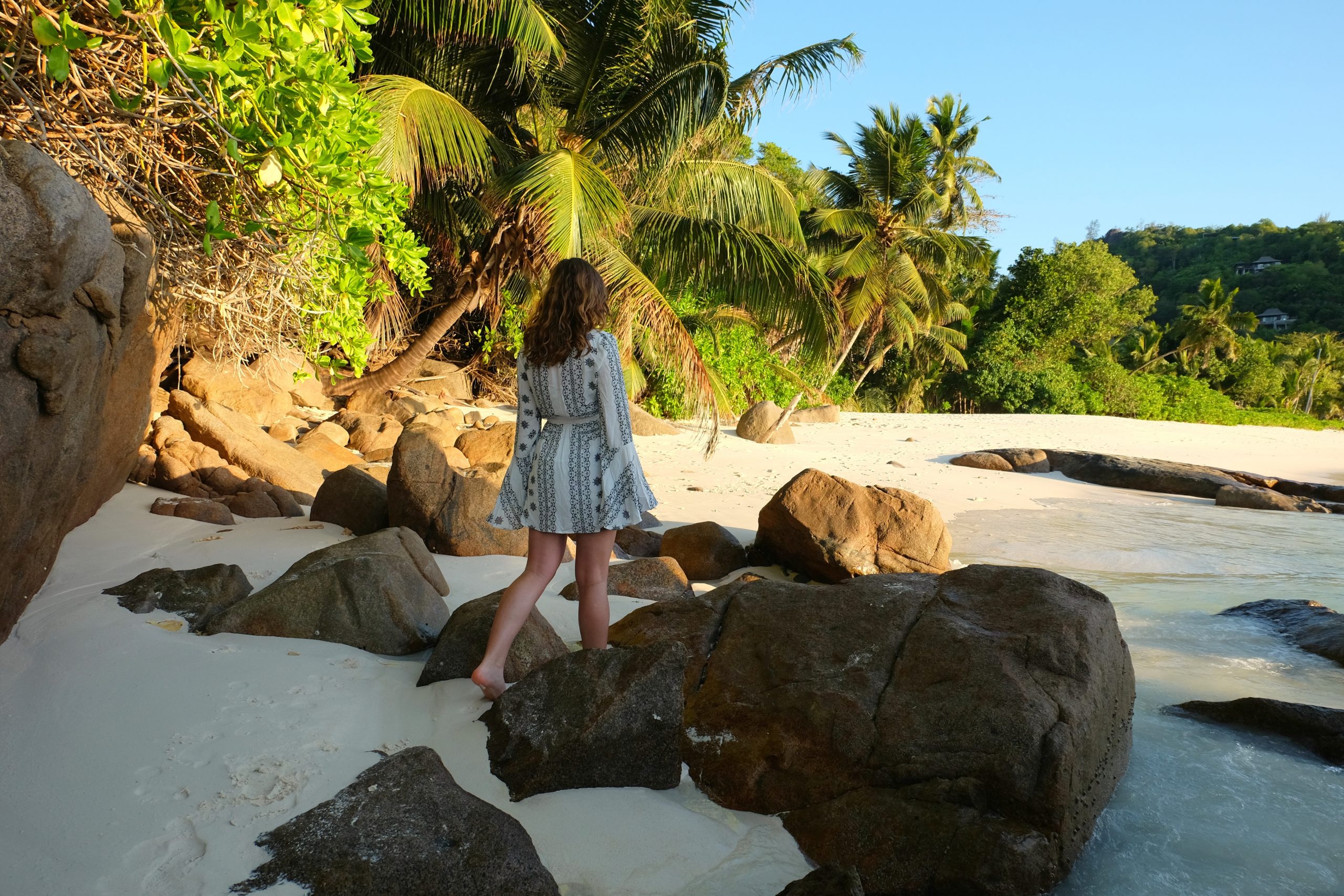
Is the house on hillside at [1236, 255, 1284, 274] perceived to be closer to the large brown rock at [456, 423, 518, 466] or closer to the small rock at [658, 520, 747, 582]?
the large brown rock at [456, 423, 518, 466]

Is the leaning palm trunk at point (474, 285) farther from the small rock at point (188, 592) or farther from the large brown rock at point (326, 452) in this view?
the small rock at point (188, 592)

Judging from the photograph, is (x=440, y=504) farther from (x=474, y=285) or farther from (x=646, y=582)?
(x=474, y=285)

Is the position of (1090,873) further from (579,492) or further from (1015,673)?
(579,492)

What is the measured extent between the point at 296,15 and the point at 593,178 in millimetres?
7468

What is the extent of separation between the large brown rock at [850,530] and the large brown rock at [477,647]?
10.9 ft

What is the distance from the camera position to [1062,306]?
27.7m

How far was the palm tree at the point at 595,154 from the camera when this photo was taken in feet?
33.2

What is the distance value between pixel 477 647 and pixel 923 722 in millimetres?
1699

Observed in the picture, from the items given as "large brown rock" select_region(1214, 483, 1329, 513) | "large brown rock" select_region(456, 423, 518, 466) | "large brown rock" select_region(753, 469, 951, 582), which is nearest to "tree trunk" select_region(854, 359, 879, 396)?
"large brown rock" select_region(1214, 483, 1329, 513)

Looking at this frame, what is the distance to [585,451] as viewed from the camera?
3375 mm

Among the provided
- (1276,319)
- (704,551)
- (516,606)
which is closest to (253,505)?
(704,551)

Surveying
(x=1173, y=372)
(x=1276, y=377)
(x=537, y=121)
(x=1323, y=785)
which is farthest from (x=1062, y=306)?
(x=1323, y=785)

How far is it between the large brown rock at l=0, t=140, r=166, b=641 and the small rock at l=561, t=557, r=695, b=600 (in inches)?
95.2

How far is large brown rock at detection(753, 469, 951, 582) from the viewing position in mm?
6660
